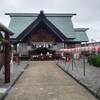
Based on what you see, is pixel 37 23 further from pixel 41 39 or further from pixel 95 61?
pixel 95 61

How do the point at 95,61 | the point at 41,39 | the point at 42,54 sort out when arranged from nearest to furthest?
1. the point at 95,61
2. the point at 41,39
3. the point at 42,54

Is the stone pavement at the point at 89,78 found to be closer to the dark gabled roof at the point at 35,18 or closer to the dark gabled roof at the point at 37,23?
the dark gabled roof at the point at 37,23

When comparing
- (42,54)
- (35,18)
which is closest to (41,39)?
(42,54)

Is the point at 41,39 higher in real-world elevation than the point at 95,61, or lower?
Answer: higher

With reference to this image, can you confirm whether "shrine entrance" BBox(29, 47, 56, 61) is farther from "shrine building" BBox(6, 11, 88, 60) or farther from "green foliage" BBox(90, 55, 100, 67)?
"green foliage" BBox(90, 55, 100, 67)

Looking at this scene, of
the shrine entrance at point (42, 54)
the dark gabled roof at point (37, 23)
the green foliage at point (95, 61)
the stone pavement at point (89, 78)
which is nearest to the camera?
the stone pavement at point (89, 78)

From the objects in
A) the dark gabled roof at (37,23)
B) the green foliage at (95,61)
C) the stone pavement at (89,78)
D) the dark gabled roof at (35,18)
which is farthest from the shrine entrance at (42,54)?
the stone pavement at (89,78)

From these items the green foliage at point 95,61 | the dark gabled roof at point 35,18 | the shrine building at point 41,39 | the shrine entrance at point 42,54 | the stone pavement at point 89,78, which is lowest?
the stone pavement at point 89,78

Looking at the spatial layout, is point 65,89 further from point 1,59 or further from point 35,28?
point 35,28

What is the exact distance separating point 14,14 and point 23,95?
4398cm

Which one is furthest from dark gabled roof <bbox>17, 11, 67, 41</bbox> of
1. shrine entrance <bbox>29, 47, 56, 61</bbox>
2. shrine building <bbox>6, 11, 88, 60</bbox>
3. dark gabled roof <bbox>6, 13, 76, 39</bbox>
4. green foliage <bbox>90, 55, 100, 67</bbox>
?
green foliage <bbox>90, 55, 100, 67</bbox>

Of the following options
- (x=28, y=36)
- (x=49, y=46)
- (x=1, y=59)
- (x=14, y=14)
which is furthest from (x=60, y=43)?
(x=1, y=59)

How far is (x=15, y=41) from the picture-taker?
4741 cm

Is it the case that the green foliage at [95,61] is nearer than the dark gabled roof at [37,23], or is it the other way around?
the green foliage at [95,61]
